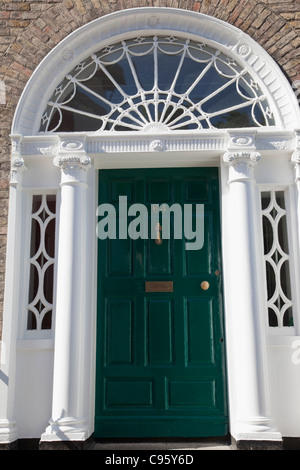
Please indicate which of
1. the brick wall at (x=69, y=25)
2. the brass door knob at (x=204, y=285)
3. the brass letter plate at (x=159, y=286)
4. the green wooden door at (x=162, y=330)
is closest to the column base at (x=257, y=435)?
the green wooden door at (x=162, y=330)

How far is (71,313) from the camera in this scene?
14.0 ft

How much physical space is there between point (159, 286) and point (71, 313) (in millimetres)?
949

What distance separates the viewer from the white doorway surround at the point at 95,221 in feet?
13.8

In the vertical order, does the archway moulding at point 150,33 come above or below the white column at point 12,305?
above

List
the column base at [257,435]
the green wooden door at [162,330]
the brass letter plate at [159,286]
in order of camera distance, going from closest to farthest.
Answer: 1. the column base at [257,435]
2. the green wooden door at [162,330]
3. the brass letter plate at [159,286]

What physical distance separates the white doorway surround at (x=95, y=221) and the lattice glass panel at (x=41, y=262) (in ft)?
0.23

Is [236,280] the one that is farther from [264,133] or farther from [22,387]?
[22,387]

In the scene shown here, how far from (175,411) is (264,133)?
2895mm

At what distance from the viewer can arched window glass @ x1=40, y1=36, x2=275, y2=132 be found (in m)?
4.86

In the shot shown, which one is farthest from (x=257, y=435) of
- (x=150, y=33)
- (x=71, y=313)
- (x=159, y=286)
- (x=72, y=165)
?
(x=150, y=33)

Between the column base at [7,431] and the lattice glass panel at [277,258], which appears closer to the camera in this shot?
the column base at [7,431]

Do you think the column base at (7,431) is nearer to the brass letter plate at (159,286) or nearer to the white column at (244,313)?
the brass letter plate at (159,286)

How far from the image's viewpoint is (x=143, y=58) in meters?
5.06

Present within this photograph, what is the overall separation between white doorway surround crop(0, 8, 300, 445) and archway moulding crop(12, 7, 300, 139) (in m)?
0.01
